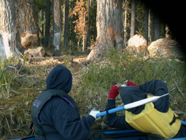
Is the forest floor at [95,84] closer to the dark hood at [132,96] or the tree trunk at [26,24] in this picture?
the dark hood at [132,96]

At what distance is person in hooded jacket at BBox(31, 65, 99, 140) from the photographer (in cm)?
197

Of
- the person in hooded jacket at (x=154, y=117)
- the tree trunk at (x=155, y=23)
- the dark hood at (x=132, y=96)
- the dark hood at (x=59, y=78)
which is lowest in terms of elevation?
the person in hooded jacket at (x=154, y=117)

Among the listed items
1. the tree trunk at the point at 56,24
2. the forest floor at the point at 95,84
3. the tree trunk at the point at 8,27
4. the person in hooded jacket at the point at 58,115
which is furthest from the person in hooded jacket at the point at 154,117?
the tree trunk at the point at 56,24

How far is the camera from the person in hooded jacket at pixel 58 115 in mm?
1975

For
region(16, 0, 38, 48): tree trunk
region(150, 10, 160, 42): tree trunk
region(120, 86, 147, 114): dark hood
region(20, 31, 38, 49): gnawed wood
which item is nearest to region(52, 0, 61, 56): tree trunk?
region(16, 0, 38, 48): tree trunk

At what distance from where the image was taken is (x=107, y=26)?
6.30m

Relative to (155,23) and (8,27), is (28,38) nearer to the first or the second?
(8,27)

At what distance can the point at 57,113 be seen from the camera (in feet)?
6.55

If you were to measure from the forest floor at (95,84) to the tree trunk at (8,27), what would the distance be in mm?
1003

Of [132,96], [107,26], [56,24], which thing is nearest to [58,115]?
[132,96]

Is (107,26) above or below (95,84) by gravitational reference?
above

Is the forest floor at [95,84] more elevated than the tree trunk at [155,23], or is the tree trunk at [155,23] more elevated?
the tree trunk at [155,23]

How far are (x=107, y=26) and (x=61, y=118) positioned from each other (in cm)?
483

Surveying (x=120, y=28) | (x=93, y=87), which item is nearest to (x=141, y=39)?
(x=120, y=28)
